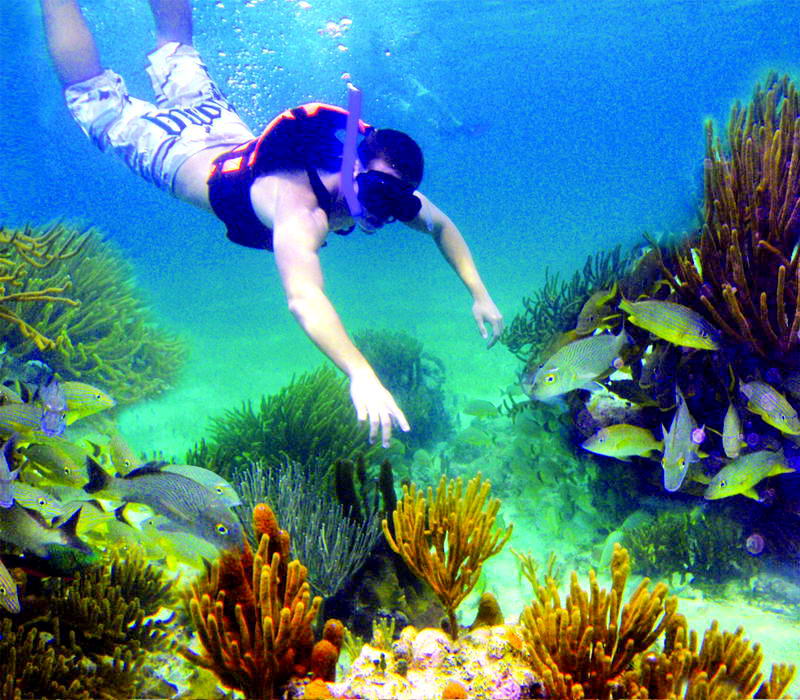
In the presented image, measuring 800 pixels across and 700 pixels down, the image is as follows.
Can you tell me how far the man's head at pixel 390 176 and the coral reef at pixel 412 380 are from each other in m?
3.88

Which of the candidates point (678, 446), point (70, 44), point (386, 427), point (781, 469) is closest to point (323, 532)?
point (386, 427)

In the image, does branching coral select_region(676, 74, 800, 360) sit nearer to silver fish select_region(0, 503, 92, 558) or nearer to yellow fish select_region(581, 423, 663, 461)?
yellow fish select_region(581, 423, 663, 461)

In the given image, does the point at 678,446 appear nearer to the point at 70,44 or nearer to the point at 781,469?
the point at 781,469

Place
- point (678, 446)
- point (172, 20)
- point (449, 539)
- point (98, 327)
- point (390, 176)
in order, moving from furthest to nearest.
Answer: point (172, 20) → point (98, 327) → point (390, 176) → point (678, 446) → point (449, 539)

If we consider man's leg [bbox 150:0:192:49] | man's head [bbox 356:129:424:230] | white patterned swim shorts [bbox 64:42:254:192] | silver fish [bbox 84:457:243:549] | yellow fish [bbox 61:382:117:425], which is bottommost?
silver fish [bbox 84:457:243:549]

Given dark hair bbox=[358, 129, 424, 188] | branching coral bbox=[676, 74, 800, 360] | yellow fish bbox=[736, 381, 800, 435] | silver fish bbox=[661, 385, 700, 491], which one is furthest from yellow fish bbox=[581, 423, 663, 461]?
dark hair bbox=[358, 129, 424, 188]

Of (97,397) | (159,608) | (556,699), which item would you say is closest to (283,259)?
(97,397)

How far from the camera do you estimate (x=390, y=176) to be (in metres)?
3.72

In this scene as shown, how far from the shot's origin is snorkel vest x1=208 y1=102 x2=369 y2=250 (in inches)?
169

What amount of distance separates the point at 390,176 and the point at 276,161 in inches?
53.6

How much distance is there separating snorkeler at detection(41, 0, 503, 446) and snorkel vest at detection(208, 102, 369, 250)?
0.01 meters

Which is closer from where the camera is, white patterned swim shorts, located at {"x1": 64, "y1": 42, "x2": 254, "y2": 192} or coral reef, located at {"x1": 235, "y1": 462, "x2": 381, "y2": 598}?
coral reef, located at {"x1": 235, "y1": 462, "x2": 381, "y2": 598}

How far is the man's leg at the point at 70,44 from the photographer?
293 inches

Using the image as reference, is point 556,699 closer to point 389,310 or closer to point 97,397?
point 97,397
